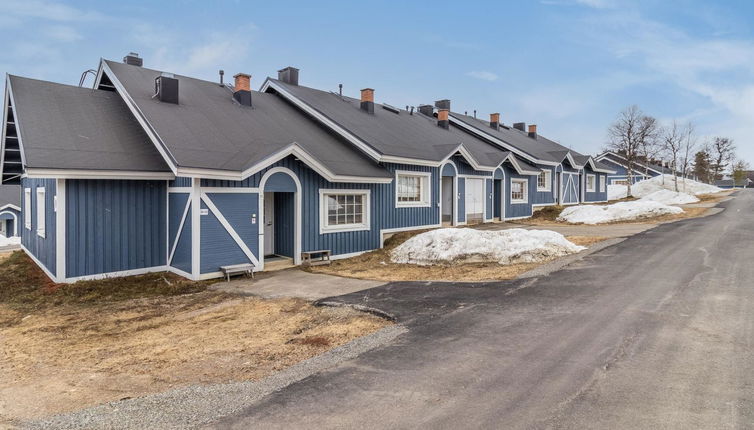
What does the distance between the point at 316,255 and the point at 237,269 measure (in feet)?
9.14

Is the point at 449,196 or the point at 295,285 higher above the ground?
the point at 449,196

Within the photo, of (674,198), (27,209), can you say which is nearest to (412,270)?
(27,209)

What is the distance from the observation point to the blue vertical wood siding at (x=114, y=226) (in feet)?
34.5

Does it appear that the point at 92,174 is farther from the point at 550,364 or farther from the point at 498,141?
the point at 498,141

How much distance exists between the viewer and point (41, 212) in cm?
A: 1248

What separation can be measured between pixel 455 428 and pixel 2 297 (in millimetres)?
10976

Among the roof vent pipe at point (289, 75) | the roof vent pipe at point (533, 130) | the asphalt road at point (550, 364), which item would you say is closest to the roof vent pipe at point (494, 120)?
the roof vent pipe at point (533, 130)

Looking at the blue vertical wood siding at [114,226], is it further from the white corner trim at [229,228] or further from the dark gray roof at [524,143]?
the dark gray roof at [524,143]

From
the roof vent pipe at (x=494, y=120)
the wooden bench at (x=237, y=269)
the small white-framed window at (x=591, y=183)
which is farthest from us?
the small white-framed window at (x=591, y=183)

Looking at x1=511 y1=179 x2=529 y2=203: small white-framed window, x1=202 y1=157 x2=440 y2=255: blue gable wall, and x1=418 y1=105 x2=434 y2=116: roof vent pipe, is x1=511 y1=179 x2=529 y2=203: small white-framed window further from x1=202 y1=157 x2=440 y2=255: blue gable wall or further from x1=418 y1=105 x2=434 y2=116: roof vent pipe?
x1=418 y1=105 x2=434 y2=116: roof vent pipe

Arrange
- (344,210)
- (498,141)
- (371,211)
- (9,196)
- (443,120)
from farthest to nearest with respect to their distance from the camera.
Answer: (9,196) → (498,141) → (443,120) → (371,211) → (344,210)

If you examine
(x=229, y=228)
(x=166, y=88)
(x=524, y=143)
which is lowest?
(x=229, y=228)

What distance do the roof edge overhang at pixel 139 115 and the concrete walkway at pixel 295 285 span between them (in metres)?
3.11

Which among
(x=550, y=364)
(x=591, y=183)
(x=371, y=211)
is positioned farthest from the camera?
(x=591, y=183)
